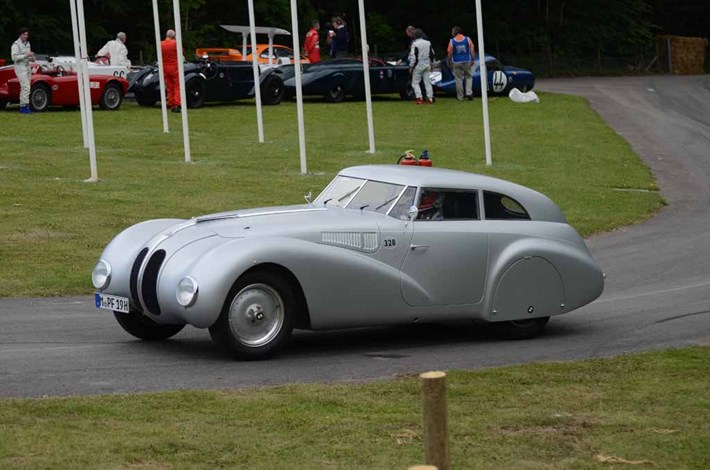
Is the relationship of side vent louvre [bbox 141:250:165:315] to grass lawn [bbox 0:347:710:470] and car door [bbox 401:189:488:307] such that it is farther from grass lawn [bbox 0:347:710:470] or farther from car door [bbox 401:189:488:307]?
car door [bbox 401:189:488:307]

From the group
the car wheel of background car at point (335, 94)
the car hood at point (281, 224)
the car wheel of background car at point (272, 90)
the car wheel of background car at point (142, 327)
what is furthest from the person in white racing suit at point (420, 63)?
the car wheel of background car at point (142, 327)

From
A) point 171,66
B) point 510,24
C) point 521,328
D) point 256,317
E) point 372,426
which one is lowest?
point 521,328

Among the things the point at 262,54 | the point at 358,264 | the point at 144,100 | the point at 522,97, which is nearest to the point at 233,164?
the point at 144,100

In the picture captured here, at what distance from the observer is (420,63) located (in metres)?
36.0

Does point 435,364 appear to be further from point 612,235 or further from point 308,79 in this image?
point 308,79

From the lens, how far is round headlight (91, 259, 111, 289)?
10844mm

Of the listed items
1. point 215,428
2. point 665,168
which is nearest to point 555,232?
point 215,428

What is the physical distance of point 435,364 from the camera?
10.5 metres

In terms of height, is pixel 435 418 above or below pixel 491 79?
below

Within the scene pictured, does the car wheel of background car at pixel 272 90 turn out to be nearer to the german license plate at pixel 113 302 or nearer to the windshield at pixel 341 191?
the windshield at pixel 341 191

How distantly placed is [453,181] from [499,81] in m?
28.0

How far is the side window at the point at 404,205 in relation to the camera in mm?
11227

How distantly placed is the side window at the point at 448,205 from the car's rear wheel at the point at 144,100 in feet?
77.7

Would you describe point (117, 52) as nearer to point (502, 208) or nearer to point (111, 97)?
point (111, 97)
